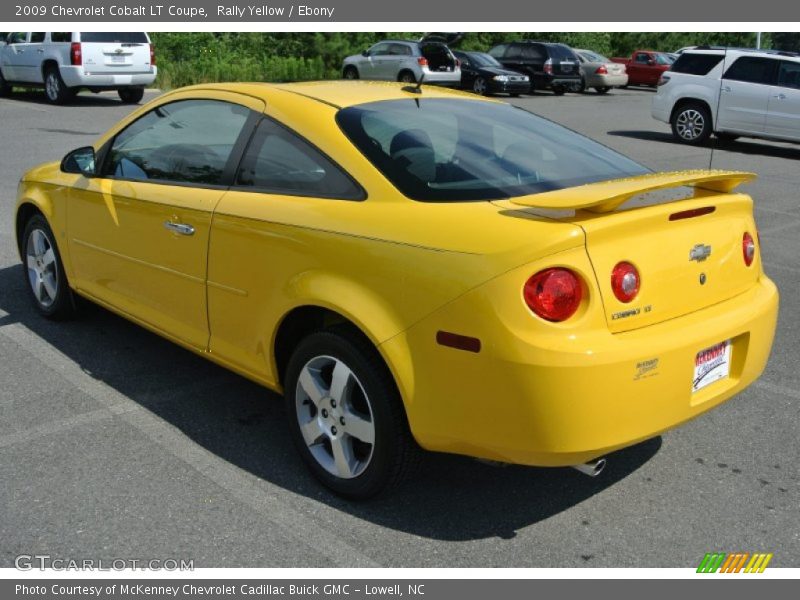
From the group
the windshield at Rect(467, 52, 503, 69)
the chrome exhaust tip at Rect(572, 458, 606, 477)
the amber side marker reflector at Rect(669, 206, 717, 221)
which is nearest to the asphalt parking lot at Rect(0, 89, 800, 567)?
the chrome exhaust tip at Rect(572, 458, 606, 477)

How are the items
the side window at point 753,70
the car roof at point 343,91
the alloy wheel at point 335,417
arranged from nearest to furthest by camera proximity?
the alloy wheel at point 335,417 < the car roof at point 343,91 < the side window at point 753,70

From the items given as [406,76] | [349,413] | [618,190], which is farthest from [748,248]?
[406,76]

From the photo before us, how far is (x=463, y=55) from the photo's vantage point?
27.4 metres

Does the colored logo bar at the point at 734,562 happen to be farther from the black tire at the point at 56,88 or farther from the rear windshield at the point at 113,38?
the black tire at the point at 56,88

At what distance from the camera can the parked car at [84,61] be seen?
1939 centimetres

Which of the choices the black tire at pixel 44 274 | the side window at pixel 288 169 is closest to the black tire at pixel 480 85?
the black tire at pixel 44 274

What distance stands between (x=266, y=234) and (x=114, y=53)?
1769cm

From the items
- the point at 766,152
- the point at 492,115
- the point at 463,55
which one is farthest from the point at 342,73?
the point at 492,115

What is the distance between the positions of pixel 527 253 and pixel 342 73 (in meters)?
27.6

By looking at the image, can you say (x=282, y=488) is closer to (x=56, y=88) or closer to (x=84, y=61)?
(x=84, y=61)

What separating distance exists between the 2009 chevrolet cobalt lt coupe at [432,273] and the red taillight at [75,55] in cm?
1637

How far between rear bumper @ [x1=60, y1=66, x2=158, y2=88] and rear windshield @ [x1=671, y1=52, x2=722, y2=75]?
37.5 feet

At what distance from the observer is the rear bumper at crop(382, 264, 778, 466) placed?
2881mm

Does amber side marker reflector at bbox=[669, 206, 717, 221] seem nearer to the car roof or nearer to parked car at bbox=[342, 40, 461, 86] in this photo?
the car roof
